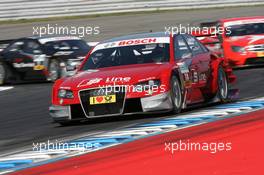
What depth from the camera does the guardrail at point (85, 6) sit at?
3888 centimetres

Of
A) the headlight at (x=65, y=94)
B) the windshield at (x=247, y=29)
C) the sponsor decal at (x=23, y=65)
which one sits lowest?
the sponsor decal at (x=23, y=65)

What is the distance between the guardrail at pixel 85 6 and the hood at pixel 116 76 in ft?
88.6

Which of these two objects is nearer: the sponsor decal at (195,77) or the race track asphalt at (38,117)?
the race track asphalt at (38,117)

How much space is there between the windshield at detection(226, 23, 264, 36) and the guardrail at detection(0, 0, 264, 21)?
15.8 meters

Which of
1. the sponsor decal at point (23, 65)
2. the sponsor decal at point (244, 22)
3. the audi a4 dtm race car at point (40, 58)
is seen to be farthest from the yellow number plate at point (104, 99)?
the sponsor decal at point (244, 22)

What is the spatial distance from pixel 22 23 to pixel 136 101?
28.5 m

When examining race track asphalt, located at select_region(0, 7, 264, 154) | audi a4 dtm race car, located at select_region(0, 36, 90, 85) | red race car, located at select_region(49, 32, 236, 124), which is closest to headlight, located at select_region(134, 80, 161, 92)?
red race car, located at select_region(49, 32, 236, 124)

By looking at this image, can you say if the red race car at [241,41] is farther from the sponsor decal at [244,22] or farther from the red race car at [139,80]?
the red race car at [139,80]

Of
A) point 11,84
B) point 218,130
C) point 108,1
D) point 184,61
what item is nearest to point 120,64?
point 184,61

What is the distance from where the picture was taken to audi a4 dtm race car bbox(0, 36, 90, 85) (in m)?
20.6

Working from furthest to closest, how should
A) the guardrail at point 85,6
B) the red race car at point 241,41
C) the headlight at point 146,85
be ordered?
the guardrail at point 85,6
the red race car at point 241,41
the headlight at point 146,85

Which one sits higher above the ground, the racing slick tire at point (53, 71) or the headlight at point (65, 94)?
the headlight at point (65, 94)

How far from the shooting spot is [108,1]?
1539 inches

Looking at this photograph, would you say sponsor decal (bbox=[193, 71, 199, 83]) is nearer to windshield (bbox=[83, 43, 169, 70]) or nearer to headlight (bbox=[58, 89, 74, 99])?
windshield (bbox=[83, 43, 169, 70])
